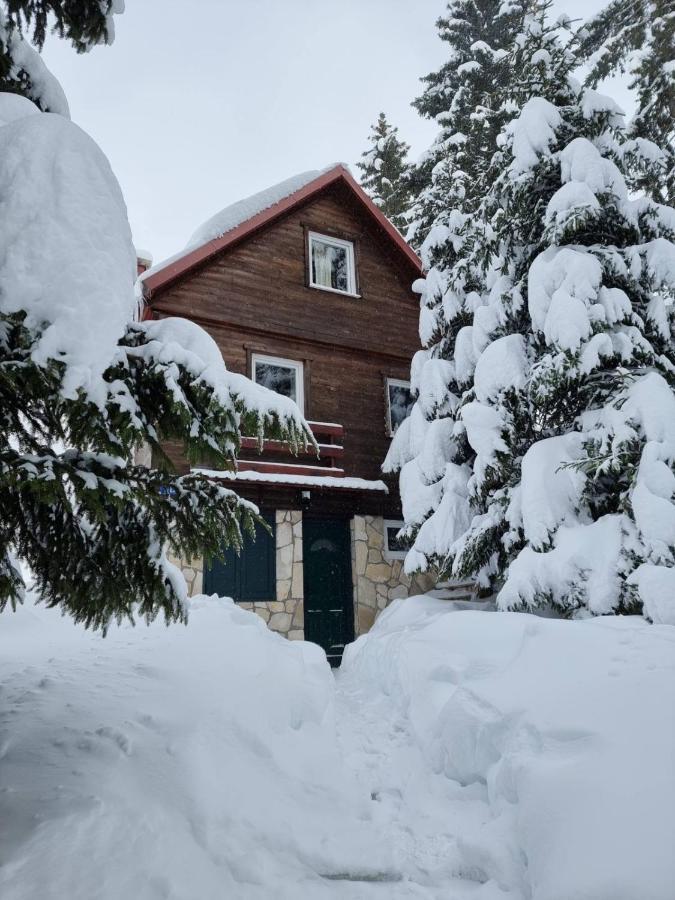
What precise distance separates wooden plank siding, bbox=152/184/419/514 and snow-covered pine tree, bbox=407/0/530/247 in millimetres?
1803

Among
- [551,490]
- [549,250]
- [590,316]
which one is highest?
[549,250]

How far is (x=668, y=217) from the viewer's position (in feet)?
24.5

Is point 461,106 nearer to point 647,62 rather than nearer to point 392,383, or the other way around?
point 647,62

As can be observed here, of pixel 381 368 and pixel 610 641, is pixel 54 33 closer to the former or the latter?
pixel 610 641

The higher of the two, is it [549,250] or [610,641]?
[549,250]

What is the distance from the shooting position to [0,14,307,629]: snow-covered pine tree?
2.28m

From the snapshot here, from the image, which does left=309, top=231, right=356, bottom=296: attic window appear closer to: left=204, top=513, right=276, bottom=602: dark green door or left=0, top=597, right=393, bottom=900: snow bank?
left=204, top=513, right=276, bottom=602: dark green door

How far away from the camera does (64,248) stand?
237cm

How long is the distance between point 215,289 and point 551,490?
7727 mm

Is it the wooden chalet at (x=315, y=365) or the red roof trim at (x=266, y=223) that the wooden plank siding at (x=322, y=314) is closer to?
the wooden chalet at (x=315, y=365)

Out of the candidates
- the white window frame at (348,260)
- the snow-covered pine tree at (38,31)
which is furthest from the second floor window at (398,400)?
the snow-covered pine tree at (38,31)

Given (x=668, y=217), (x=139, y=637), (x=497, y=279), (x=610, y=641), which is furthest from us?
(x=497, y=279)

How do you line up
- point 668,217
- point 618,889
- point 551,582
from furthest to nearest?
1. point 668,217
2. point 551,582
3. point 618,889

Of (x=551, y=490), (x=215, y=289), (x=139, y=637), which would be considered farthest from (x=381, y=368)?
(x=139, y=637)
